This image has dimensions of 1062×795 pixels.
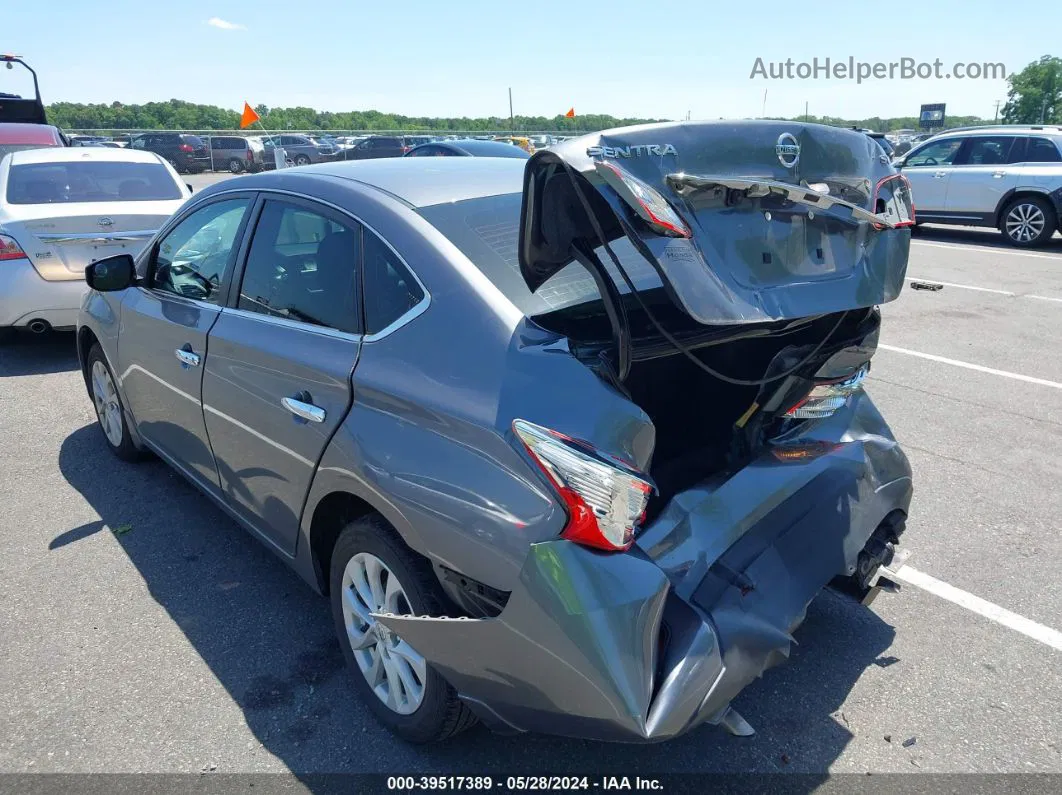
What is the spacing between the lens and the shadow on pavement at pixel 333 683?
2.50m

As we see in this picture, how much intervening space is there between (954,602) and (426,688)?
→ 2.21 metres

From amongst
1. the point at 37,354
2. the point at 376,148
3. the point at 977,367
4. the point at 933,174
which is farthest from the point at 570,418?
the point at 376,148

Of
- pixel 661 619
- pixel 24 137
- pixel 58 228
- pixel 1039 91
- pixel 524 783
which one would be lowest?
pixel 524 783

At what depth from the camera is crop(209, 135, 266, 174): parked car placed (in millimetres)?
34094

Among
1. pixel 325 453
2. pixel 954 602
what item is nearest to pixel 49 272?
pixel 325 453

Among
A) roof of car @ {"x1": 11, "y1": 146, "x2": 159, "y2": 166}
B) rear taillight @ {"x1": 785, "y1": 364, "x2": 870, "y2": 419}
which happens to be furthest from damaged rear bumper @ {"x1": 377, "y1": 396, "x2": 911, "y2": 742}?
roof of car @ {"x1": 11, "y1": 146, "x2": 159, "y2": 166}

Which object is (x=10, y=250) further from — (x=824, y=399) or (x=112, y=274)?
(x=824, y=399)

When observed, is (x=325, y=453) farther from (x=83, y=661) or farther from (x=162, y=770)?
(x=83, y=661)

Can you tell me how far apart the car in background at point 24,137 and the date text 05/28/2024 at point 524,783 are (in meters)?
11.5

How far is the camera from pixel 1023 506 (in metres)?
4.08

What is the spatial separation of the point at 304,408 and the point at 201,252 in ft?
4.68

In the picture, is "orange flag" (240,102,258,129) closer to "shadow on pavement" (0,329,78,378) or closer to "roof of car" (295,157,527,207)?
"shadow on pavement" (0,329,78,378)

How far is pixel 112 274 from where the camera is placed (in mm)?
3867

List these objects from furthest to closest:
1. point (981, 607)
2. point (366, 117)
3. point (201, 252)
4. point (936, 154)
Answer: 1. point (366, 117)
2. point (936, 154)
3. point (201, 252)
4. point (981, 607)
